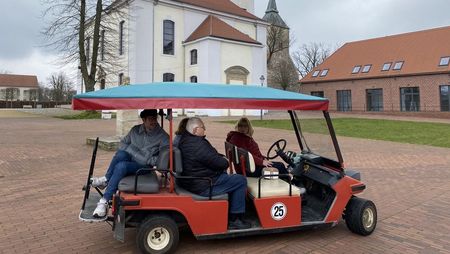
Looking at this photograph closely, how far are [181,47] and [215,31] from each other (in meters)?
3.77

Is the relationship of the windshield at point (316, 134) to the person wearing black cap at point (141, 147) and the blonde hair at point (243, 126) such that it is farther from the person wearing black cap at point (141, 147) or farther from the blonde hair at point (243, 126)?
the person wearing black cap at point (141, 147)

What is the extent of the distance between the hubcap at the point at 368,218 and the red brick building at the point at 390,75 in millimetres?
36015

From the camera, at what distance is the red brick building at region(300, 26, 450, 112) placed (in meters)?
36.1

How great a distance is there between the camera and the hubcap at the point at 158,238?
149 inches

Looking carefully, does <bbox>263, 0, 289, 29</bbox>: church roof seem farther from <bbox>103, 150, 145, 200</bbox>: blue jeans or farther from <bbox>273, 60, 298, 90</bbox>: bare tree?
<bbox>103, 150, 145, 200</bbox>: blue jeans

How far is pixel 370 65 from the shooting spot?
1624 inches

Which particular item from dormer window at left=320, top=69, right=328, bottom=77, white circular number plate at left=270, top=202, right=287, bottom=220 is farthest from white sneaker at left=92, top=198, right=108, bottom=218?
dormer window at left=320, top=69, right=328, bottom=77

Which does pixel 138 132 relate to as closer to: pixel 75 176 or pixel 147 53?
pixel 75 176

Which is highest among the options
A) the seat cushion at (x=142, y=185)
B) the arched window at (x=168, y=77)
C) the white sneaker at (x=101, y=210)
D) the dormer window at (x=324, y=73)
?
the dormer window at (x=324, y=73)

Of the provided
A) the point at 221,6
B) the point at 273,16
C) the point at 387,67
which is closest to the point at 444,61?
the point at 387,67

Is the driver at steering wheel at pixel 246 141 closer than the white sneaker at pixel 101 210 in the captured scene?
No

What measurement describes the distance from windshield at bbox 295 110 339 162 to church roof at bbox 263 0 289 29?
58.0 meters

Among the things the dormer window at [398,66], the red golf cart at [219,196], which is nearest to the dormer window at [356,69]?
the dormer window at [398,66]

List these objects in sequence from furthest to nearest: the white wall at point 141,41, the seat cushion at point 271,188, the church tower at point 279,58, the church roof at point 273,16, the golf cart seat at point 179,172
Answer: the church roof at point 273,16 < the church tower at point 279,58 < the white wall at point 141,41 < the seat cushion at point 271,188 < the golf cart seat at point 179,172
